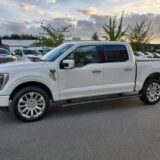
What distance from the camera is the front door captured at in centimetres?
661

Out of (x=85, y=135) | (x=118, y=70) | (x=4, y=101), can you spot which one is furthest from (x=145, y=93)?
(x=4, y=101)

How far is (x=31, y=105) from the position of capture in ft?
20.6

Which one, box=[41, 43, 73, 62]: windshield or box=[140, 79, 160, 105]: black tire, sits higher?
box=[41, 43, 73, 62]: windshield

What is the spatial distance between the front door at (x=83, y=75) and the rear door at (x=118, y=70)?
0.24 metres

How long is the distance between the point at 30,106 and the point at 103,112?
2.00 m

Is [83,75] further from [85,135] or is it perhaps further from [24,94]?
[85,135]

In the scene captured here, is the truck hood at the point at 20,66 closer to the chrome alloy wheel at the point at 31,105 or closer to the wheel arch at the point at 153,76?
the chrome alloy wheel at the point at 31,105

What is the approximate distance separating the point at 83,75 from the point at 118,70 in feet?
3.67

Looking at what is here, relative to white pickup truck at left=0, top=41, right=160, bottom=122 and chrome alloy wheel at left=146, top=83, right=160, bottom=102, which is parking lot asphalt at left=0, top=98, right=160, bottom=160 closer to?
white pickup truck at left=0, top=41, right=160, bottom=122

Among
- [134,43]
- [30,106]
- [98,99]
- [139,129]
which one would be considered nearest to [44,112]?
[30,106]

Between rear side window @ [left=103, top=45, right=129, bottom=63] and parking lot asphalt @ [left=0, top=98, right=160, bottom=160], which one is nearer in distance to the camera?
parking lot asphalt @ [left=0, top=98, right=160, bottom=160]

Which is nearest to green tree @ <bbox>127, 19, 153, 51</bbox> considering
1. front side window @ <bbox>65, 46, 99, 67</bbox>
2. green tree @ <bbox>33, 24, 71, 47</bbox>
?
green tree @ <bbox>33, 24, 71, 47</bbox>

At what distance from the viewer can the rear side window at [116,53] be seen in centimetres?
726

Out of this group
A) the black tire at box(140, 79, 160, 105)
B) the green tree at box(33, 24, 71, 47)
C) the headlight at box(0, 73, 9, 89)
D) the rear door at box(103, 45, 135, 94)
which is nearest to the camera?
the headlight at box(0, 73, 9, 89)
